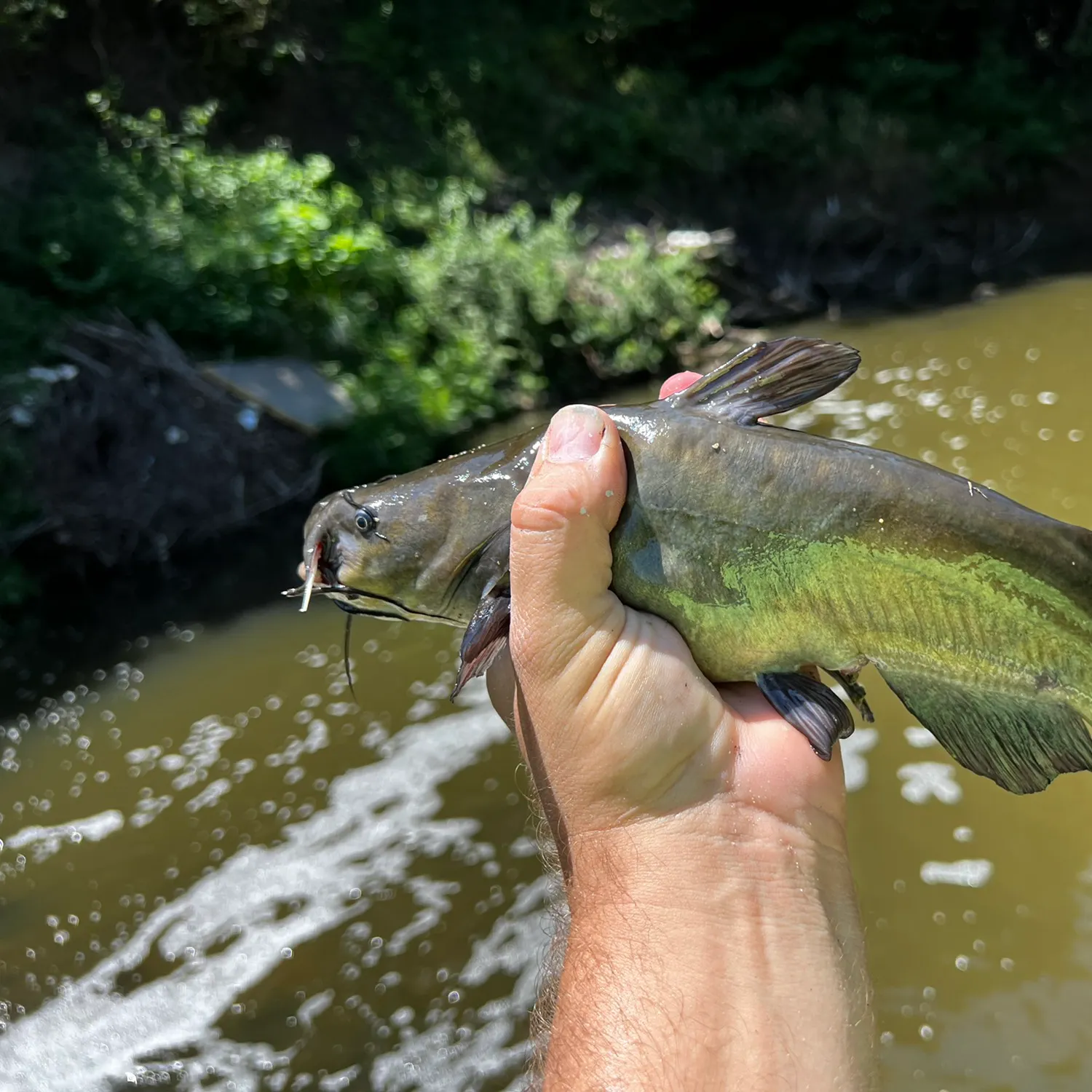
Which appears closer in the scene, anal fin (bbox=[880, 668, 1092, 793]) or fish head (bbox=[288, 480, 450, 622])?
anal fin (bbox=[880, 668, 1092, 793])

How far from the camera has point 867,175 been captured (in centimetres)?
1580

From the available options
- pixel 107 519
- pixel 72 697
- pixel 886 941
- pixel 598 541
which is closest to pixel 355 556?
pixel 598 541

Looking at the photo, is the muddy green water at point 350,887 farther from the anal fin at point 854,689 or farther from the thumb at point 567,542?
the thumb at point 567,542

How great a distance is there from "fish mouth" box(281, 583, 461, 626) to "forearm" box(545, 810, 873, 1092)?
71cm

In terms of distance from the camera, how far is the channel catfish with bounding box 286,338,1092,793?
2.03m

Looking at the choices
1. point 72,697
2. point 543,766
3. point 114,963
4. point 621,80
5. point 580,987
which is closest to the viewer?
point 580,987

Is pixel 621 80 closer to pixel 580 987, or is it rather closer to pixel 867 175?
pixel 867 175

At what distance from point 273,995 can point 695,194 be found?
14564 mm

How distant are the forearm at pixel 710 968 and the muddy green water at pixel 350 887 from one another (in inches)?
76.6

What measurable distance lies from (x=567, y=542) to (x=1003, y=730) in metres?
1.12

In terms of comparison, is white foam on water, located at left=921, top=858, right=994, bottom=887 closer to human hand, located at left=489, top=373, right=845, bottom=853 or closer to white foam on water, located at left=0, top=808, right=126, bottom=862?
human hand, located at left=489, top=373, right=845, bottom=853

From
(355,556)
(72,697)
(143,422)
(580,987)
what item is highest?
(355,556)

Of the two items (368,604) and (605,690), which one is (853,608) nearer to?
(605,690)

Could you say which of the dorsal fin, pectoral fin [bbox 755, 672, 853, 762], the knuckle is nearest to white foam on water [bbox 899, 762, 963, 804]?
pectoral fin [bbox 755, 672, 853, 762]
